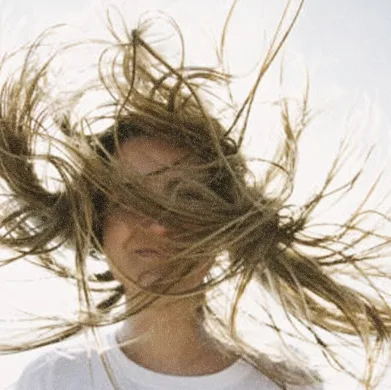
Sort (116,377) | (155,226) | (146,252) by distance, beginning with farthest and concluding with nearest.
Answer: (155,226) < (146,252) < (116,377)

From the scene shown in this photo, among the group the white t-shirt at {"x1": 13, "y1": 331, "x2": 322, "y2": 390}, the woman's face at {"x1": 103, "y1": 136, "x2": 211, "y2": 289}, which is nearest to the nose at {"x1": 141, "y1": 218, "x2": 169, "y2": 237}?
the woman's face at {"x1": 103, "y1": 136, "x2": 211, "y2": 289}

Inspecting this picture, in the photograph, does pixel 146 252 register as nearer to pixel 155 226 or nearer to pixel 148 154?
pixel 155 226

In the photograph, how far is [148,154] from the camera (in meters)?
2.83

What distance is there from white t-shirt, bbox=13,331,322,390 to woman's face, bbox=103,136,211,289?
261mm

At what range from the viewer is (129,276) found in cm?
266

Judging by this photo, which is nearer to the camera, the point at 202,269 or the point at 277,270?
the point at 202,269

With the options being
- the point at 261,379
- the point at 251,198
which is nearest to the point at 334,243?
the point at 251,198

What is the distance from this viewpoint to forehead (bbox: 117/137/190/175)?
2.80m

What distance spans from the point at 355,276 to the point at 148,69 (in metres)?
1.06

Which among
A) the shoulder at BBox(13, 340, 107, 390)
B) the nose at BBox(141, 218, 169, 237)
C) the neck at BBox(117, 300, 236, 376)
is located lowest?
the shoulder at BBox(13, 340, 107, 390)

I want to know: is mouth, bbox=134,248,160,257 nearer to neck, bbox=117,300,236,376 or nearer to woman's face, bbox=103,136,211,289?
woman's face, bbox=103,136,211,289

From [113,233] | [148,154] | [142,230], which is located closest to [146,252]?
[142,230]

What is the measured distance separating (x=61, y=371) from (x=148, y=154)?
0.74m

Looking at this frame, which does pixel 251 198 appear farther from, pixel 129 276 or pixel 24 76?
pixel 24 76
